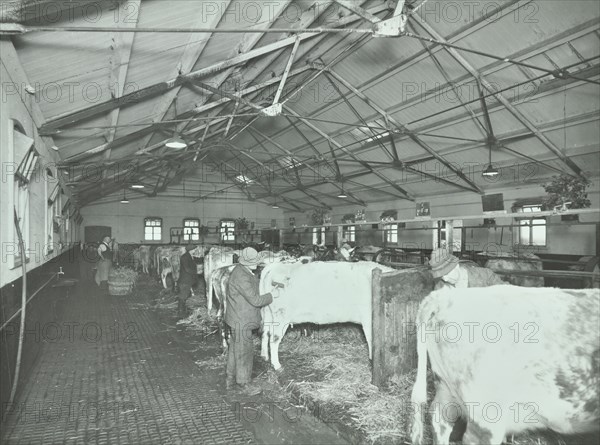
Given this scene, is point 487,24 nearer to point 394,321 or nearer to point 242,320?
point 394,321

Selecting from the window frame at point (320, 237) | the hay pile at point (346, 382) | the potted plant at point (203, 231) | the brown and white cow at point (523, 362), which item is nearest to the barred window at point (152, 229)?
the potted plant at point (203, 231)

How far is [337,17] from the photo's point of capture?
29.5 feet

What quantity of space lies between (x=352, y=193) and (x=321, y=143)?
5.60 metres

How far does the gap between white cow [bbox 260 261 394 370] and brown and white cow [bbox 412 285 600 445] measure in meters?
2.59

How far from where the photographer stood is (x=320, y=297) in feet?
18.4

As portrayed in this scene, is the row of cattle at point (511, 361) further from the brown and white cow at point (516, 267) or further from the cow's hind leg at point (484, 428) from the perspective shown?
the brown and white cow at point (516, 267)

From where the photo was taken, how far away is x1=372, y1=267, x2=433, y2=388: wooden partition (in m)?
4.51

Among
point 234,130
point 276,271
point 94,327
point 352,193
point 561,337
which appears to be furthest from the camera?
point 352,193

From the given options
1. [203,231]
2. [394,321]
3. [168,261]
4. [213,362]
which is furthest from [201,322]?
[203,231]

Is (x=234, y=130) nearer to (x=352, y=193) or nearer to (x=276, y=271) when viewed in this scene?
(x=352, y=193)

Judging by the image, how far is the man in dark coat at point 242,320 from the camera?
4.95m

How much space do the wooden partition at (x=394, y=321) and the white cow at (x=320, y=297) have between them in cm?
87

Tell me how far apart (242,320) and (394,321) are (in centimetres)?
195

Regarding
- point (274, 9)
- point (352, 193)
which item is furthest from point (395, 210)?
point (274, 9)
